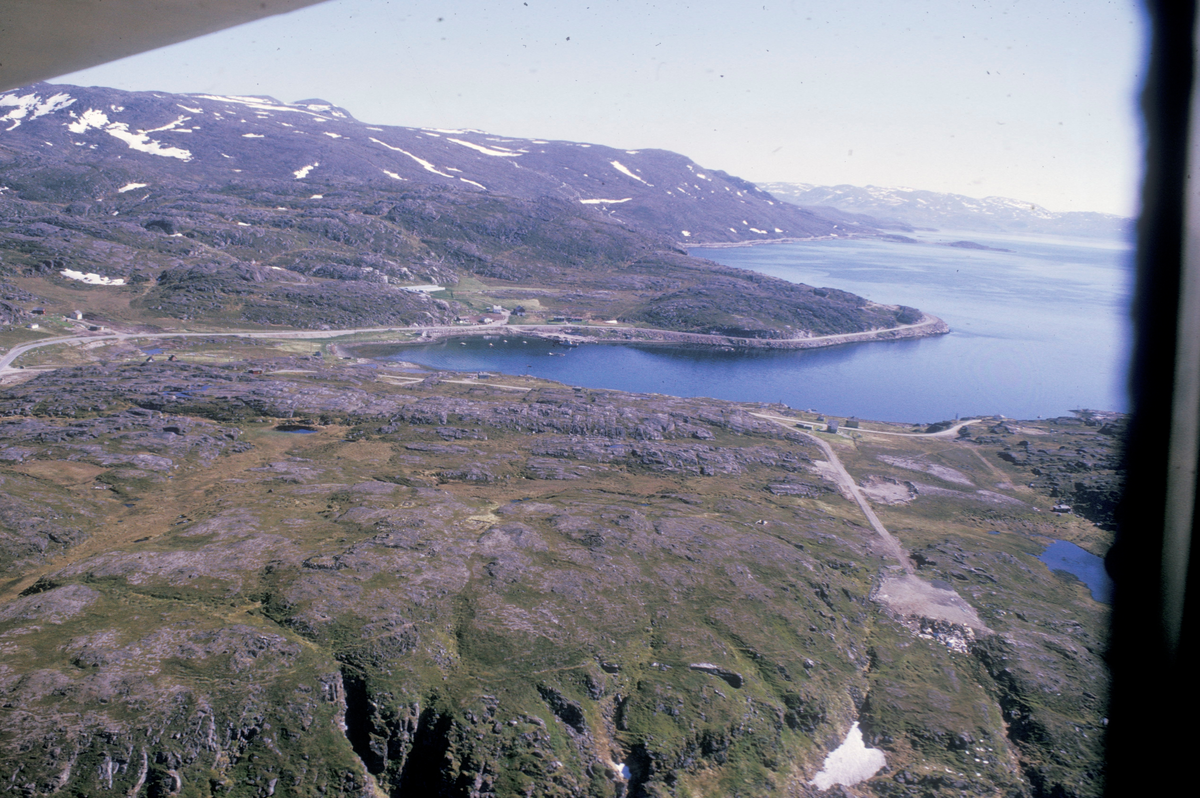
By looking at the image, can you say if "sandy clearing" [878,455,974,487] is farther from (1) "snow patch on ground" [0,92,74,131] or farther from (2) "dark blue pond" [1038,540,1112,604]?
(1) "snow patch on ground" [0,92,74,131]

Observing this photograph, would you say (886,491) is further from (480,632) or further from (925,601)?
(480,632)

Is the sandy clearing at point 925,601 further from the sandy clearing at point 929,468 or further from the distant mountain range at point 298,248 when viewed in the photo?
the distant mountain range at point 298,248

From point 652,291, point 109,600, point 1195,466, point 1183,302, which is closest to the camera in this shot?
point 1195,466

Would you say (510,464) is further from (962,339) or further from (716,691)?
(962,339)

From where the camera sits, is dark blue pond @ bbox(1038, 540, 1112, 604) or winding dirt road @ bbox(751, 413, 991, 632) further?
dark blue pond @ bbox(1038, 540, 1112, 604)

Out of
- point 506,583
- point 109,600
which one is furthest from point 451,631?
point 109,600

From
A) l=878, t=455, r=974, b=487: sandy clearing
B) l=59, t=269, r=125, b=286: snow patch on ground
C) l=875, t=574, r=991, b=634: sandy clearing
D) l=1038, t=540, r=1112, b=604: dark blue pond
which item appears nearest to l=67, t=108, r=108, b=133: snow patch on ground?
l=59, t=269, r=125, b=286: snow patch on ground
